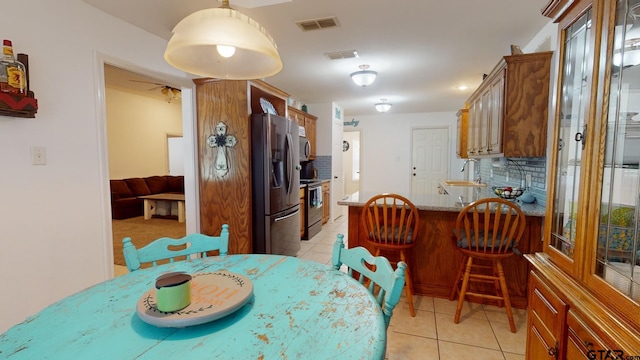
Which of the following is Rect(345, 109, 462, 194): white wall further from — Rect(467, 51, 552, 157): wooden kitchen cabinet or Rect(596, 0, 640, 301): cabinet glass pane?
Rect(596, 0, 640, 301): cabinet glass pane

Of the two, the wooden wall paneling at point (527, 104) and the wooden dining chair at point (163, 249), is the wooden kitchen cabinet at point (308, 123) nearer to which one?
the wooden wall paneling at point (527, 104)

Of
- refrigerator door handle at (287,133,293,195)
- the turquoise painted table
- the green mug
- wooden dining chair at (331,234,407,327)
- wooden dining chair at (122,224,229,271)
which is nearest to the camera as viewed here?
the turquoise painted table

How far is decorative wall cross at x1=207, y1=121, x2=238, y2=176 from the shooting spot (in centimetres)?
308

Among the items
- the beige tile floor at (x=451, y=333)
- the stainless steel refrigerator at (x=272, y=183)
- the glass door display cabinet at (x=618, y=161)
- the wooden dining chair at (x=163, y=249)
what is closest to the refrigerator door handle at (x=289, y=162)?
the stainless steel refrigerator at (x=272, y=183)

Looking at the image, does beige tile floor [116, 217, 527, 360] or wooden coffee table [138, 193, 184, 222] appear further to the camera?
wooden coffee table [138, 193, 184, 222]

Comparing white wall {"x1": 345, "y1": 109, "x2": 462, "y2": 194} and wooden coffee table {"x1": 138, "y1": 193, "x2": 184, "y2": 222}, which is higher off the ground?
white wall {"x1": 345, "y1": 109, "x2": 462, "y2": 194}

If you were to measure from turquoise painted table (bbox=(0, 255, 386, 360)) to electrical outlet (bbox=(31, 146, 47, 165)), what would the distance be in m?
1.31

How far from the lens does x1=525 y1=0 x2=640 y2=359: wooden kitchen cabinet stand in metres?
0.86

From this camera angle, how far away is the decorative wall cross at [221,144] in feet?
10.1

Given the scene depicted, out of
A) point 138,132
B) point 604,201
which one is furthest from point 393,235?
point 138,132

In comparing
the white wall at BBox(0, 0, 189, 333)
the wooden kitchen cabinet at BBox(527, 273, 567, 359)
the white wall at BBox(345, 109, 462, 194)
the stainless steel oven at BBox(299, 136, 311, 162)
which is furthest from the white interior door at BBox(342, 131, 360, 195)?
the wooden kitchen cabinet at BBox(527, 273, 567, 359)

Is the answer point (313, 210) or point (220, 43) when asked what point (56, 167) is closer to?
point (220, 43)

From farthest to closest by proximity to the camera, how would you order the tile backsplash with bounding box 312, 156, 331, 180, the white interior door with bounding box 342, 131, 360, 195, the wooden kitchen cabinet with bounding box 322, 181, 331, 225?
the white interior door with bounding box 342, 131, 360, 195, the tile backsplash with bounding box 312, 156, 331, 180, the wooden kitchen cabinet with bounding box 322, 181, 331, 225

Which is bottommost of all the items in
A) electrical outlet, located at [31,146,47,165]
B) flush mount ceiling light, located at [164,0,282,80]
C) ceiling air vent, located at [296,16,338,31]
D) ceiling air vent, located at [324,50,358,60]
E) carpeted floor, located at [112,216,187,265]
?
carpeted floor, located at [112,216,187,265]
